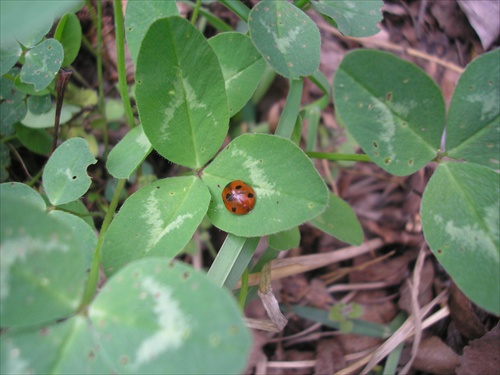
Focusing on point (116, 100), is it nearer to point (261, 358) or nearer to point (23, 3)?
point (23, 3)

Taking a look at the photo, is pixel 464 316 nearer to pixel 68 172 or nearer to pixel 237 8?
pixel 237 8

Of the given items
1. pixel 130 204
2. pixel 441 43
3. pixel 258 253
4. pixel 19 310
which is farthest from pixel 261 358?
pixel 441 43

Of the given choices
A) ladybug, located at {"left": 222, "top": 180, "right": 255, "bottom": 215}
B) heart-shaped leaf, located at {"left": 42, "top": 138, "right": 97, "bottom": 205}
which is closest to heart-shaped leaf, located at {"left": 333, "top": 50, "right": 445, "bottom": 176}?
ladybug, located at {"left": 222, "top": 180, "right": 255, "bottom": 215}

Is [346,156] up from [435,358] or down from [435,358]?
up

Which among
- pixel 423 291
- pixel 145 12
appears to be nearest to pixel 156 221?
pixel 145 12

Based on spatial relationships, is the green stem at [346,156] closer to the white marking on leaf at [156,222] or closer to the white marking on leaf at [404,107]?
the white marking on leaf at [404,107]
